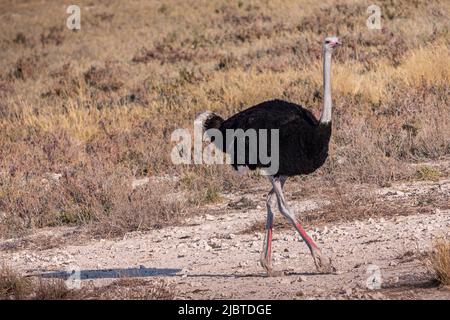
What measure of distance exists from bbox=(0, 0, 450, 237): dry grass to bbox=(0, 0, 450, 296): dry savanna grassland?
0.03 m

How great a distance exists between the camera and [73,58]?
26.4 m

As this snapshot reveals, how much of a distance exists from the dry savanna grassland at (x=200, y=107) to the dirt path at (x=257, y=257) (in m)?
0.39

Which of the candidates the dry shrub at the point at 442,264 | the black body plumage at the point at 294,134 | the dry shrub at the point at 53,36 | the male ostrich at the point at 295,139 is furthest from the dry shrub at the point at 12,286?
the dry shrub at the point at 53,36

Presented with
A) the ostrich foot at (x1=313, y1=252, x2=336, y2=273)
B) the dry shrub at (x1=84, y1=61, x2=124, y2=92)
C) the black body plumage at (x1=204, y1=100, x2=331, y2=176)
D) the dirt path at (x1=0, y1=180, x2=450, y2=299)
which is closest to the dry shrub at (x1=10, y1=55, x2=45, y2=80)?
the dry shrub at (x1=84, y1=61, x2=124, y2=92)

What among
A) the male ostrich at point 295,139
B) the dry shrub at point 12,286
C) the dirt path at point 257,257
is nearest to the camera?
the dirt path at point 257,257

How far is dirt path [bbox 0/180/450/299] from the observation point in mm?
6852

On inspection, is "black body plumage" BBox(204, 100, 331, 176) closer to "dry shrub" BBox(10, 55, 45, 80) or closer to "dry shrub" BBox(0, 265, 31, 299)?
"dry shrub" BBox(0, 265, 31, 299)

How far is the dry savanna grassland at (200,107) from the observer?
1062 cm

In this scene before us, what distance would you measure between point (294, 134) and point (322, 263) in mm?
1074

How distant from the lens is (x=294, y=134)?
7.68m

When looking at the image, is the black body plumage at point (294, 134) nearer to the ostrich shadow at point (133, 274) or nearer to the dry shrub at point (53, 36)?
the ostrich shadow at point (133, 274)
